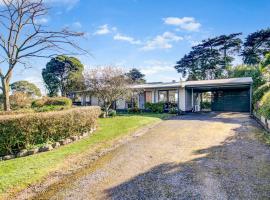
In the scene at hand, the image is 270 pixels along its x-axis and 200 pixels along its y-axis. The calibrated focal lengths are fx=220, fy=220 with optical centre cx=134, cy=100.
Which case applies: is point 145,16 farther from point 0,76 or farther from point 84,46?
point 0,76

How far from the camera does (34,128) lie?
8258 millimetres

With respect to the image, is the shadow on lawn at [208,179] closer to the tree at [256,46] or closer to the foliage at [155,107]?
the foliage at [155,107]

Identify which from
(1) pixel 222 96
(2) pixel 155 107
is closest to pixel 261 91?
(1) pixel 222 96

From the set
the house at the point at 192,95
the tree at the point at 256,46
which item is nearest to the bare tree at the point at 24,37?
the house at the point at 192,95

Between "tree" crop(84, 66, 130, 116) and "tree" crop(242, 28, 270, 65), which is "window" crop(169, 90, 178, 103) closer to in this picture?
"tree" crop(84, 66, 130, 116)

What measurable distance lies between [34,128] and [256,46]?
37.2 m

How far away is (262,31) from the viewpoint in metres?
33.6

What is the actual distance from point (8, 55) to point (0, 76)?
1174mm

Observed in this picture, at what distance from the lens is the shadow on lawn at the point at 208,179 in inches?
177

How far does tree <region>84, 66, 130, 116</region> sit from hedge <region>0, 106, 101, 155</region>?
337 inches

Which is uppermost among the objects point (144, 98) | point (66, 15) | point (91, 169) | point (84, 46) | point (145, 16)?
point (145, 16)

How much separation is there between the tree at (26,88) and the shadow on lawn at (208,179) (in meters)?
41.8

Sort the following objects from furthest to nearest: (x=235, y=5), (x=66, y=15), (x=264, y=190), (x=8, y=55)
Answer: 1. (x=235, y=5)
2. (x=8, y=55)
3. (x=66, y=15)
4. (x=264, y=190)

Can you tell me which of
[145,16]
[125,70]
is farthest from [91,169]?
[125,70]
